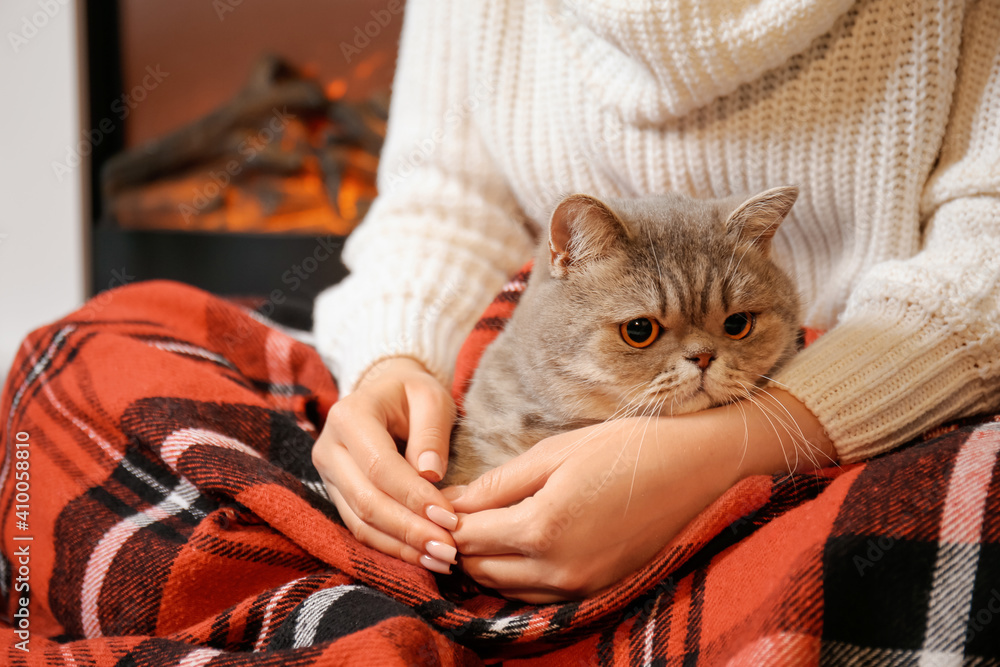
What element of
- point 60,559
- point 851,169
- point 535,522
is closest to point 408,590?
point 535,522

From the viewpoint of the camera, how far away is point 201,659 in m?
0.67

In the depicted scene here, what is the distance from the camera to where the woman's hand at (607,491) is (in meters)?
0.74

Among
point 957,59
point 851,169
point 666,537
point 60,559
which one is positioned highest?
point 957,59

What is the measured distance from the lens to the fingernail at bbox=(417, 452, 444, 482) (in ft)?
2.82

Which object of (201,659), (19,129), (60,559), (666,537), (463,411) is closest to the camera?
(201,659)

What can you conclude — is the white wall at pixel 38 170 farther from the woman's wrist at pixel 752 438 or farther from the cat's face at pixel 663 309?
the woman's wrist at pixel 752 438

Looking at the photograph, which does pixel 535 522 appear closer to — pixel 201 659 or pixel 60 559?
pixel 201 659

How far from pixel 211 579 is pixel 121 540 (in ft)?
0.47

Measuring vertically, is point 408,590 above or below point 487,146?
below

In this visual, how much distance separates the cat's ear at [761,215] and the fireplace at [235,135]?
6.30 feet

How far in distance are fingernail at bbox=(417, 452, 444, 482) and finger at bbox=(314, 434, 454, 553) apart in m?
0.03

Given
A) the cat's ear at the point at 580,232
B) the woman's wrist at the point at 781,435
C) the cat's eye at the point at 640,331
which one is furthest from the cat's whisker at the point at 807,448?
the cat's ear at the point at 580,232

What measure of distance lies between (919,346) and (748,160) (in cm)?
40

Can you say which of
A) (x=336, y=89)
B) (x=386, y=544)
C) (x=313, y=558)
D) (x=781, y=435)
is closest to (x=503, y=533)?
(x=386, y=544)
